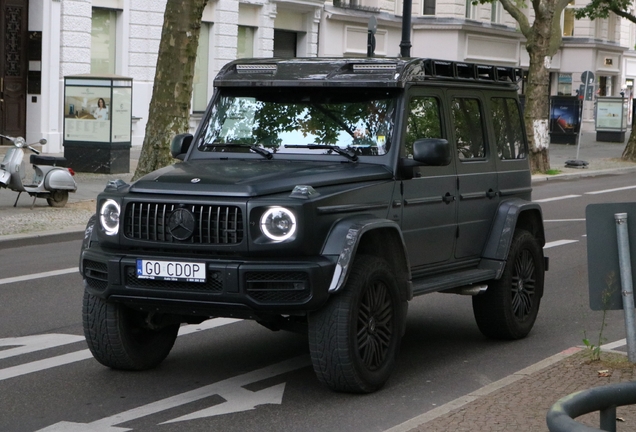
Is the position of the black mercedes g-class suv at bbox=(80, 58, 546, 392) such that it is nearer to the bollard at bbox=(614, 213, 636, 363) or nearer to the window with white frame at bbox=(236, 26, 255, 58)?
the bollard at bbox=(614, 213, 636, 363)

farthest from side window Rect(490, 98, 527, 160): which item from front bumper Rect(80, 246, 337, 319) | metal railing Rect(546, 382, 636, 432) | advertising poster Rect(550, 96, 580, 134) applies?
advertising poster Rect(550, 96, 580, 134)

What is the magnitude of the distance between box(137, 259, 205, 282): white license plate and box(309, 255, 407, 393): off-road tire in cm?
68

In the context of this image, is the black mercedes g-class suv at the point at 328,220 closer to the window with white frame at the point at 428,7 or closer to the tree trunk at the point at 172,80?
the tree trunk at the point at 172,80

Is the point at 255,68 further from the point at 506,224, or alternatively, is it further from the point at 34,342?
the point at 34,342

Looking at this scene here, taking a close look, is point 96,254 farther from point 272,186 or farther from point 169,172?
point 272,186

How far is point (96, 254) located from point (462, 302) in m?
4.56

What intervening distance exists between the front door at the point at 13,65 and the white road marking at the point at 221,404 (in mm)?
20828

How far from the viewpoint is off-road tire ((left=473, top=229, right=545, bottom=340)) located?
815 centimetres

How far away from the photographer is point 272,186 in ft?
20.9

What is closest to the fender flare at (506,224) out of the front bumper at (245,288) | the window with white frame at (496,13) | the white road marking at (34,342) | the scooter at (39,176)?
the front bumper at (245,288)

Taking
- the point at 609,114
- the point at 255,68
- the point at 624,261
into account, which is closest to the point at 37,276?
the point at 255,68

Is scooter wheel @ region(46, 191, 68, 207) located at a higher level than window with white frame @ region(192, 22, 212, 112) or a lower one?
lower

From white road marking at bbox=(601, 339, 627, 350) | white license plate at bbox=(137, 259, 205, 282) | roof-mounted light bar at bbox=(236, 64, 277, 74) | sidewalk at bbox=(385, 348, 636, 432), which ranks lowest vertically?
white road marking at bbox=(601, 339, 627, 350)

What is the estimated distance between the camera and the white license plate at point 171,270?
6273 millimetres
